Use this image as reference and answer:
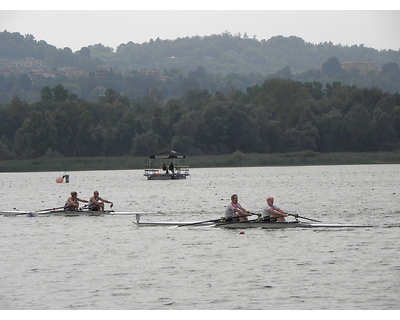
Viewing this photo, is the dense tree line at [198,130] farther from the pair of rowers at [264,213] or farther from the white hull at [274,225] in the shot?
the pair of rowers at [264,213]

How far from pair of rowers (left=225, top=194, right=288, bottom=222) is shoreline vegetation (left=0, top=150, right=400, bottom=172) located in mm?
84143

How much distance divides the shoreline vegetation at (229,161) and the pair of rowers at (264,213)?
84.1m

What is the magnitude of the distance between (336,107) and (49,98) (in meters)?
52.4

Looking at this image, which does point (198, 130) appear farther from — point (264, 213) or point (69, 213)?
point (264, 213)

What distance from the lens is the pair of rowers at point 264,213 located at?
3362cm

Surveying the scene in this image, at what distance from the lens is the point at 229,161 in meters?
126

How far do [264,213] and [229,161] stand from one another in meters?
92.3

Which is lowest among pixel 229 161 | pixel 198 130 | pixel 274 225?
pixel 274 225

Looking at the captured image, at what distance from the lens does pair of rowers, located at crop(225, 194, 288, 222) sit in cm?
3362

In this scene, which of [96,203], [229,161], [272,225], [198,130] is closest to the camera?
[272,225]

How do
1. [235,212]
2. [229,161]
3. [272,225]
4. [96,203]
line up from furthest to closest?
1. [229,161]
2. [96,203]
3. [235,212]
4. [272,225]

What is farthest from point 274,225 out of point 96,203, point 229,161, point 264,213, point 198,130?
point 198,130
